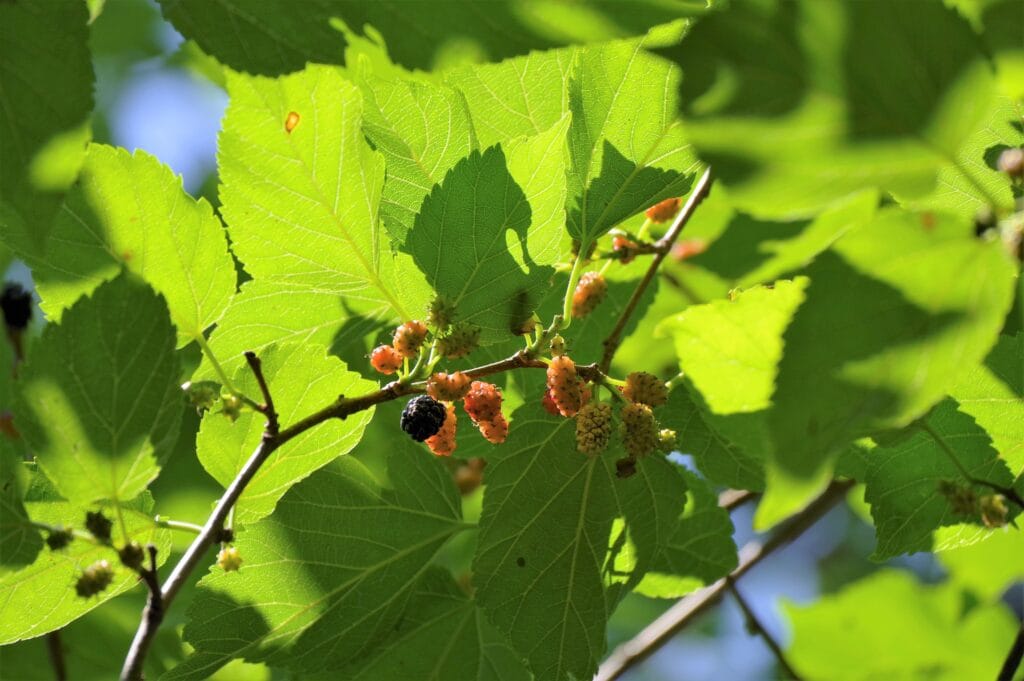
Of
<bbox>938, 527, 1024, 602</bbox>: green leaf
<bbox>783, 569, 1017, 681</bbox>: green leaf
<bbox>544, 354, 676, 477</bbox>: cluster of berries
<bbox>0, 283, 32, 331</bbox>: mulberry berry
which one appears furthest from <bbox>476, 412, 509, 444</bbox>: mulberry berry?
<bbox>938, 527, 1024, 602</bbox>: green leaf

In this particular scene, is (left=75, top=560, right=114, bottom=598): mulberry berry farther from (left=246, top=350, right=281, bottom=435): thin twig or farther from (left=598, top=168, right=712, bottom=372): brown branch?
(left=598, top=168, right=712, bottom=372): brown branch

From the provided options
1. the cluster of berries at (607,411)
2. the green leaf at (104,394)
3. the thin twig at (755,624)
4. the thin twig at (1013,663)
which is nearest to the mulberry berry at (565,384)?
the cluster of berries at (607,411)

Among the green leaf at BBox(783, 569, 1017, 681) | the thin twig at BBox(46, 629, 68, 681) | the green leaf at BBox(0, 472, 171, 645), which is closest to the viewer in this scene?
the green leaf at BBox(0, 472, 171, 645)

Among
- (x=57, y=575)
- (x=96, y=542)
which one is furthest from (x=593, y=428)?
(x=57, y=575)

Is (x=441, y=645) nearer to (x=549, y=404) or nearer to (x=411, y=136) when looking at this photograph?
(x=549, y=404)

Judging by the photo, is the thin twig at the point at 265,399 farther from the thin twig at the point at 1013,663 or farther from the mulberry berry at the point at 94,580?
the thin twig at the point at 1013,663
